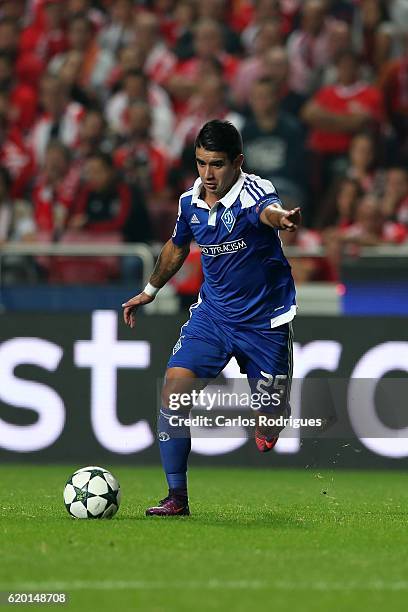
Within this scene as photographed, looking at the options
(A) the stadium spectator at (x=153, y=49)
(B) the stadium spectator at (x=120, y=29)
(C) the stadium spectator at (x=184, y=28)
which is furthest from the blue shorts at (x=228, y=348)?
(B) the stadium spectator at (x=120, y=29)

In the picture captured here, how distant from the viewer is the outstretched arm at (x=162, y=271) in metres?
8.48

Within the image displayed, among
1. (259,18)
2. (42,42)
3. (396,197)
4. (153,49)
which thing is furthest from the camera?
(42,42)

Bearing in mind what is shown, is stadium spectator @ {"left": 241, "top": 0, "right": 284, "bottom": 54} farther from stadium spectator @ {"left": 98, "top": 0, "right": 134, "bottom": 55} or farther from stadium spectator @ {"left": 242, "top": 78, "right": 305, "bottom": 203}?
stadium spectator @ {"left": 242, "top": 78, "right": 305, "bottom": 203}

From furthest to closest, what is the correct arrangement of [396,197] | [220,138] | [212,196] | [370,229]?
1. [396,197]
2. [370,229]
3. [212,196]
4. [220,138]

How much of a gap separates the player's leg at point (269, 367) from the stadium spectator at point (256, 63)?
792 cm

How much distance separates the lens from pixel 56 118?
16.5 m

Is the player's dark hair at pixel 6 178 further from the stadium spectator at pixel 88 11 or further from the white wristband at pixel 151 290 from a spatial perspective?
the white wristband at pixel 151 290

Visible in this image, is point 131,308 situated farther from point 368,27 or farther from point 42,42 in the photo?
point 42,42

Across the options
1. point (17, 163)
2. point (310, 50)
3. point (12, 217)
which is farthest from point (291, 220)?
point (17, 163)

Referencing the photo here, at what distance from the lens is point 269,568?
20.6 feet

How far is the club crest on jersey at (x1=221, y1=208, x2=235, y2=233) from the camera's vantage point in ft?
26.3

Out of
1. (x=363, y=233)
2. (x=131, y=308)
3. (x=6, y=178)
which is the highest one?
(x=6, y=178)

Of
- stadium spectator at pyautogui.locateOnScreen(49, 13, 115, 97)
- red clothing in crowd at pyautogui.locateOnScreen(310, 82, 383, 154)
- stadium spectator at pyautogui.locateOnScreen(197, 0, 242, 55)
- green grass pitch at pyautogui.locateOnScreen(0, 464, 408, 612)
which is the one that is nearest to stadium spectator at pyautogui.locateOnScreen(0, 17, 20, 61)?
stadium spectator at pyautogui.locateOnScreen(49, 13, 115, 97)

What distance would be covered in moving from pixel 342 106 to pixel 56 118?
3.52 meters
